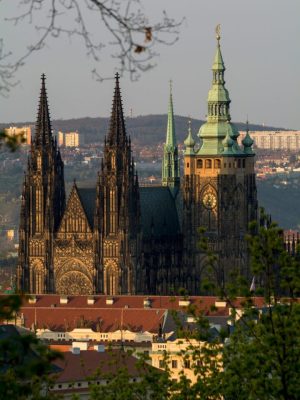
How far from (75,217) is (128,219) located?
170 inches

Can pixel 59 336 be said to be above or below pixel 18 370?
below

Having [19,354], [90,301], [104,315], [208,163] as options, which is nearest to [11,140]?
[19,354]

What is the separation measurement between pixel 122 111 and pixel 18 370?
9730 centimetres

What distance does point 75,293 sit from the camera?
134 metres

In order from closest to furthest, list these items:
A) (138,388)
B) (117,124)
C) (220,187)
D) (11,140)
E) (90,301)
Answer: (11,140) < (138,388) < (90,301) < (117,124) < (220,187)

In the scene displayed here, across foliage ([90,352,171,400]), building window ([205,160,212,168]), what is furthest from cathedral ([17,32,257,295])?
foliage ([90,352,171,400])

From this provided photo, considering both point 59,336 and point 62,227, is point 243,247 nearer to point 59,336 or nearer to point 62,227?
point 62,227

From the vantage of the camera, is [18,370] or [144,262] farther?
[144,262]

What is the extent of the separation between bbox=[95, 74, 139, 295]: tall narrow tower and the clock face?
235 inches

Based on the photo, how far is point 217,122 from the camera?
138 metres

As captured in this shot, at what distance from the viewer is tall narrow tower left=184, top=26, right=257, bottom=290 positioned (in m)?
132

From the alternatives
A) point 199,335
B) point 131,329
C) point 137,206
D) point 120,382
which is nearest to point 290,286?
point 199,335

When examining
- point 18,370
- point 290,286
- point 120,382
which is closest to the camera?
point 18,370

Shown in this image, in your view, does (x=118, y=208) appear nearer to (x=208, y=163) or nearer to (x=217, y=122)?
(x=208, y=163)
